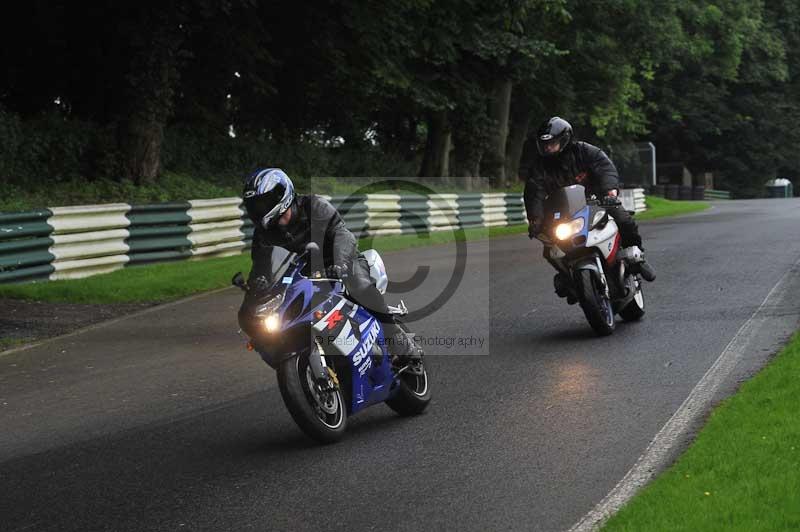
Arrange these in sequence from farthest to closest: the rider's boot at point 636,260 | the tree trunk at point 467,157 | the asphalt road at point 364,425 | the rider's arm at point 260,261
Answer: the tree trunk at point 467,157 → the rider's boot at point 636,260 → the rider's arm at point 260,261 → the asphalt road at point 364,425

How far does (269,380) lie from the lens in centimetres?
936

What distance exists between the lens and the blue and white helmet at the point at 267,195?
6832 millimetres

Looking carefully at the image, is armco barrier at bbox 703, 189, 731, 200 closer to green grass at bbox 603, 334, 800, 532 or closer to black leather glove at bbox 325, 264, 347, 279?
green grass at bbox 603, 334, 800, 532

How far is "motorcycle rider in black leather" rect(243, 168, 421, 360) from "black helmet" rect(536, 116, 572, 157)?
3.61 meters

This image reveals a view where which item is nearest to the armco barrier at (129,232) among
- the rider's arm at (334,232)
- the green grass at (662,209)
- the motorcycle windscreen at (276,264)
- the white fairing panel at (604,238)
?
the white fairing panel at (604,238)

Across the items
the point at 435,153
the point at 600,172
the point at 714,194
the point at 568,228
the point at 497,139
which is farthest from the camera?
the point at 714,194

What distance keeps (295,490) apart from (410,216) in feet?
65.9

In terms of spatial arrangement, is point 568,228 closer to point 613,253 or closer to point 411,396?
point 613,253

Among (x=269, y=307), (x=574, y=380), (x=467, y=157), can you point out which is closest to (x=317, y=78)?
(x=467, y=157)

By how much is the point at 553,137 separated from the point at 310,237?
4.12 m

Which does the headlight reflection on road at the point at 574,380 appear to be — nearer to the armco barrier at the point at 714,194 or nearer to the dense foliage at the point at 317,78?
the dense foliage at the point at 317,78

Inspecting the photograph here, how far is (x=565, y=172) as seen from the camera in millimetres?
11086

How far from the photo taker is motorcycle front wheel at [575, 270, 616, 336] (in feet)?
34.0

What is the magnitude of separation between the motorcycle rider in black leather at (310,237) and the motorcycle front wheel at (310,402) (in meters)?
0.52
